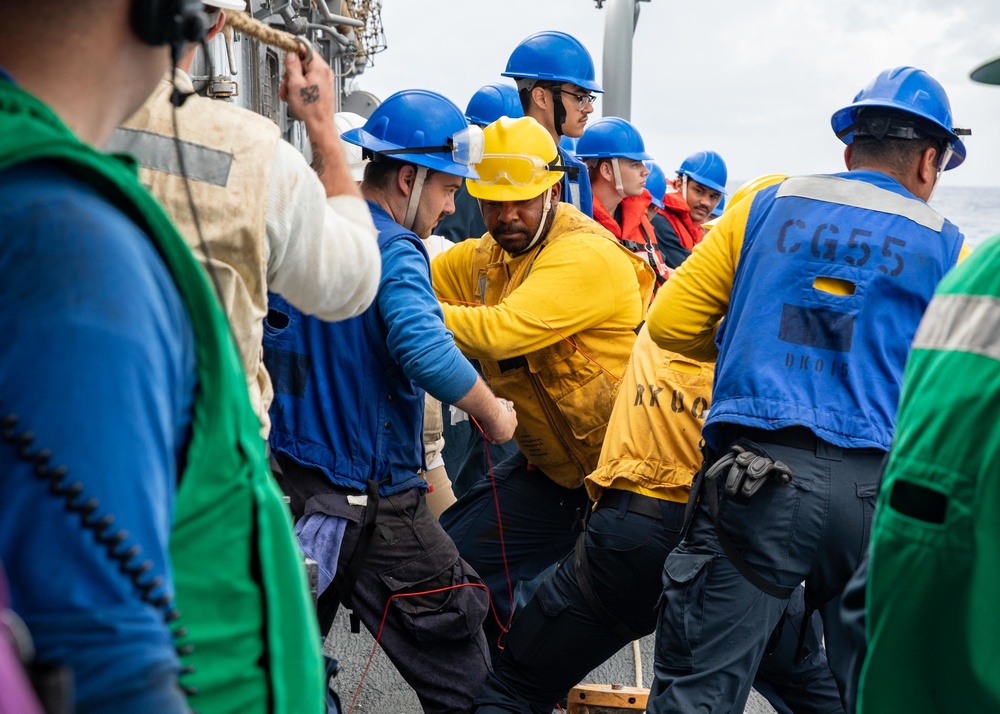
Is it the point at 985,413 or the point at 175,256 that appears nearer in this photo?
the point at 175,256

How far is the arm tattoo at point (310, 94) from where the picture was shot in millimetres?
2377

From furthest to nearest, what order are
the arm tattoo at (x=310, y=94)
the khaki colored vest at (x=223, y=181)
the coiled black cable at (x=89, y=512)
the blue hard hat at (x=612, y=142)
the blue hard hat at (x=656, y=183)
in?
the blue hard hat at (x=656, y=183)
the blue hard hat at (x=612, y=142)
the arm tattoo at (x=310, y=94)
the khaki colored vest at (x=223, y=181)
the coiled black cable at (x=89, y=512)

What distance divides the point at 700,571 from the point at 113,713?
266 cm

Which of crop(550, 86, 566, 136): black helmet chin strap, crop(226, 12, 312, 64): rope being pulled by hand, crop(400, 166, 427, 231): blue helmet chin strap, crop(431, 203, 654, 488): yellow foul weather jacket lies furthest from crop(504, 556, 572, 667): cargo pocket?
crop(550, 86, 566, 136): black helmet chin strap

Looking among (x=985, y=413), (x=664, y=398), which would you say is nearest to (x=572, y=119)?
(x=664, y=398)

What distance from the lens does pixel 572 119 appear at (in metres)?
6.76

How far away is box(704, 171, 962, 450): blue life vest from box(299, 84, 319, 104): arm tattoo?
156 cm

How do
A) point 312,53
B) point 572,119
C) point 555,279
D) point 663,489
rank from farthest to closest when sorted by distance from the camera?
point 572,119 < point 555,279 < point 663,489 < point 312,53

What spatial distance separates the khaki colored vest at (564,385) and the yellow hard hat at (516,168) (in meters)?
0.17

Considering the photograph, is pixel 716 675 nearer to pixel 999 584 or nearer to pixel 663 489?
pixel 663 489

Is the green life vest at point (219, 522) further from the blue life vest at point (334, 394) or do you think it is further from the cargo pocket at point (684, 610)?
the cargo pocket at point (684, 610)

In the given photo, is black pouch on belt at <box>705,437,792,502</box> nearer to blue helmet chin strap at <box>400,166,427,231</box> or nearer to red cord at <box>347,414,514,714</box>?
red cord at <box>347,414,514,714</box>

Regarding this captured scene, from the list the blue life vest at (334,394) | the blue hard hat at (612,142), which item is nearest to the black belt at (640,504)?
the blue life vest at (334,394)

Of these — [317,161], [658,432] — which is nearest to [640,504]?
[658,432]
